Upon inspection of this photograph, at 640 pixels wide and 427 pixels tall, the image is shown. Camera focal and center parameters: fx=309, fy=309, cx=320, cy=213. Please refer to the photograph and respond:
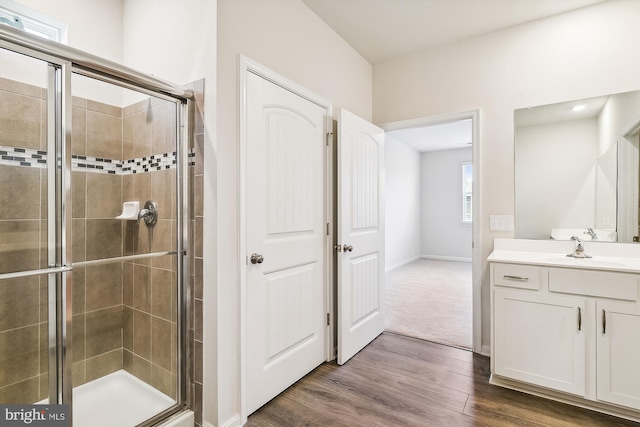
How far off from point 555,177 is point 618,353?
1270 millimetres

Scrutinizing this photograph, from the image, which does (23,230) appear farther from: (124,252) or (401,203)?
(401,203)

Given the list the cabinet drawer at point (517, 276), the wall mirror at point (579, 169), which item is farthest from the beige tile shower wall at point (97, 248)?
the wall mirror at point (579, 169)

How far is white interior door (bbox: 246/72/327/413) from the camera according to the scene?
184 centimetres

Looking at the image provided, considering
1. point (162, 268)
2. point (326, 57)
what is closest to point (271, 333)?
point (162, 268)

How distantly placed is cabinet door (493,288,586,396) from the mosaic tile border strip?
2.24m

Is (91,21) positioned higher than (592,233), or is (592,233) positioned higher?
(91,21)

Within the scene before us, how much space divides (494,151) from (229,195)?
7.23 feet

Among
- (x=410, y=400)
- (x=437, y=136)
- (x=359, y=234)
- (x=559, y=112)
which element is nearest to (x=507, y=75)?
(x=559, y=112)

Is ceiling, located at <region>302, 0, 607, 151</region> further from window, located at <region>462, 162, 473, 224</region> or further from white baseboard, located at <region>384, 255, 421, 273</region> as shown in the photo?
window, located at <region>462, 162, 473, 224</region>

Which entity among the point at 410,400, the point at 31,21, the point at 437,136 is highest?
the point at 437,136

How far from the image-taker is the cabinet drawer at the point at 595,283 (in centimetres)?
177

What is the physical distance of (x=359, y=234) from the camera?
8.70 ft

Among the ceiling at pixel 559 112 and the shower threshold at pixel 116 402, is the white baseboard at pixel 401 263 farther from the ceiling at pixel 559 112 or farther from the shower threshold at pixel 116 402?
the shower threshold at pixel 116 402

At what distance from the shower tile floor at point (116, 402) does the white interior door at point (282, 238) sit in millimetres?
578
